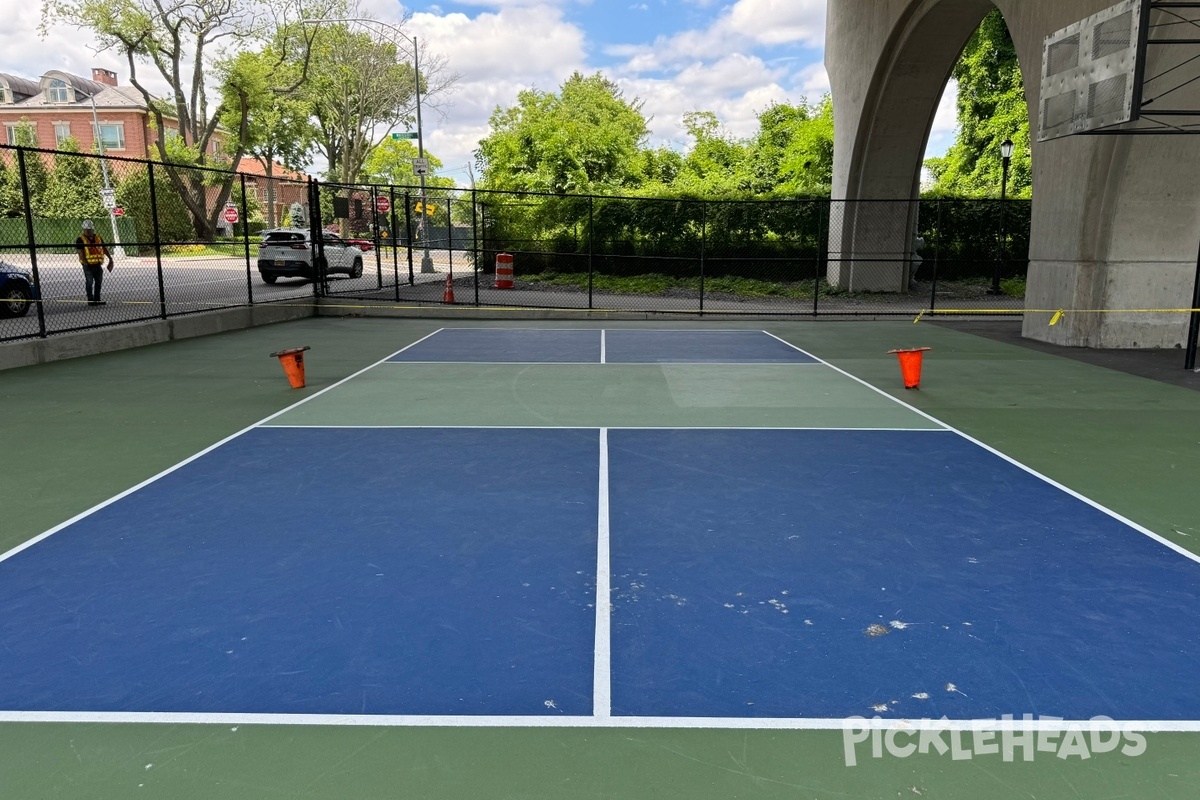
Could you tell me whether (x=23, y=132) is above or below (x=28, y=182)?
above

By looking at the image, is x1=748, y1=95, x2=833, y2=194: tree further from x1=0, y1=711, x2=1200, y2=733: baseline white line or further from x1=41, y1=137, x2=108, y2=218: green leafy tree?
x1=41, y1=137, x2=108, y2=218: green leafy tree

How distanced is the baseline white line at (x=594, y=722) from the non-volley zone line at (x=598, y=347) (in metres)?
10.1

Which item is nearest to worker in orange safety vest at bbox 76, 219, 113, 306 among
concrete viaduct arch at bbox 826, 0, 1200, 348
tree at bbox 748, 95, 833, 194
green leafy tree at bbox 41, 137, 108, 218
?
concrete viaduct arch at bbox 826, 0, 1200, 348

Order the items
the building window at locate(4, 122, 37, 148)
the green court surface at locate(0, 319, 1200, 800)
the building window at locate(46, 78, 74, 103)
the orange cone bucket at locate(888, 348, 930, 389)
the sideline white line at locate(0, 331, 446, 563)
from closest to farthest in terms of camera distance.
→ the green court surface at locate(0, 319, 1200, 800) < the sideline white line at locate(0, 331, 446, 563) < the orange cone bucket at locate(888, 348, 930, 389) < the building window at locate(4, 122, 37, 148) < the building window at locate(46, 78, 74, 103)

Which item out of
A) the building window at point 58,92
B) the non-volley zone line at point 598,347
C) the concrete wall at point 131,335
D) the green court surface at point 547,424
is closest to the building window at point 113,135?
the building window at point 58,92

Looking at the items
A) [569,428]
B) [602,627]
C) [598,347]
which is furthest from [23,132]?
[602,627]

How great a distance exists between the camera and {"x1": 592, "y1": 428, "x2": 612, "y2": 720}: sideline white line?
3613 mm

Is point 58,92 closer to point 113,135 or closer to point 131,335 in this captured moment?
point 113,135

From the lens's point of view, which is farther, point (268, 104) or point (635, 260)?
point (268, 104)

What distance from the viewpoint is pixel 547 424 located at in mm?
8852

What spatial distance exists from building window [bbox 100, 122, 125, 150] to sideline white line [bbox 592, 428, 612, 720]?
75908mm

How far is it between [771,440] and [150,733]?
6079 millimetres

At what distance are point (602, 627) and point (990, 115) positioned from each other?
42560 mm

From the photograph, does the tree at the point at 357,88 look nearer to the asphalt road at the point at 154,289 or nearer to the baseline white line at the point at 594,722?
the asphalt road at the point at 154,289
